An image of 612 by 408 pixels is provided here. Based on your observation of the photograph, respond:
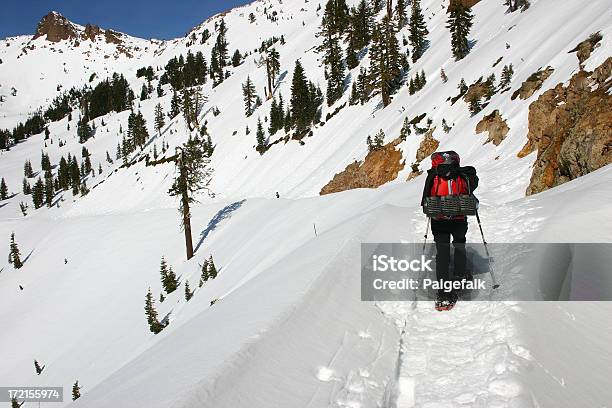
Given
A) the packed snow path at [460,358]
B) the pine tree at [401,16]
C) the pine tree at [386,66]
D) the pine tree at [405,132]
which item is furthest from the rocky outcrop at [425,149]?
the pine tree at [401,16]

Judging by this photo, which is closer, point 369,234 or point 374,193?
point 369,234

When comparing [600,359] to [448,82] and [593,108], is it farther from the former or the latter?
[448,82]

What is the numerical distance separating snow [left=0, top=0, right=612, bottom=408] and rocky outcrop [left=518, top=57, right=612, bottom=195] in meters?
1.34

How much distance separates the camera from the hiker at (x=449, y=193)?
565 centimetres

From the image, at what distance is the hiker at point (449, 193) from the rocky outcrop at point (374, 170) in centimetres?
2229

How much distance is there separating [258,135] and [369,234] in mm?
50276

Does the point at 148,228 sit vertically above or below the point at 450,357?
below

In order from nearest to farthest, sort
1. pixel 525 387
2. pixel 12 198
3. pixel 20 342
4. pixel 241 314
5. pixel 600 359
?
pixel 525 387, pixel 600 359, pixel 241 314, pixel 20 342, pixel 12 198

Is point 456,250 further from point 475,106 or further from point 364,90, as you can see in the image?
point 364,90

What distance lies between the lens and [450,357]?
13.8ft

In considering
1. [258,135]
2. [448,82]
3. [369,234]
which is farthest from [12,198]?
[369,234]

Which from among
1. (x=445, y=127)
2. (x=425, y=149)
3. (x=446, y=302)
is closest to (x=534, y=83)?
(x=445, y=127)

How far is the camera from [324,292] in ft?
18.6

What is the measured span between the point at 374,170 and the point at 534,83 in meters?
12.0
